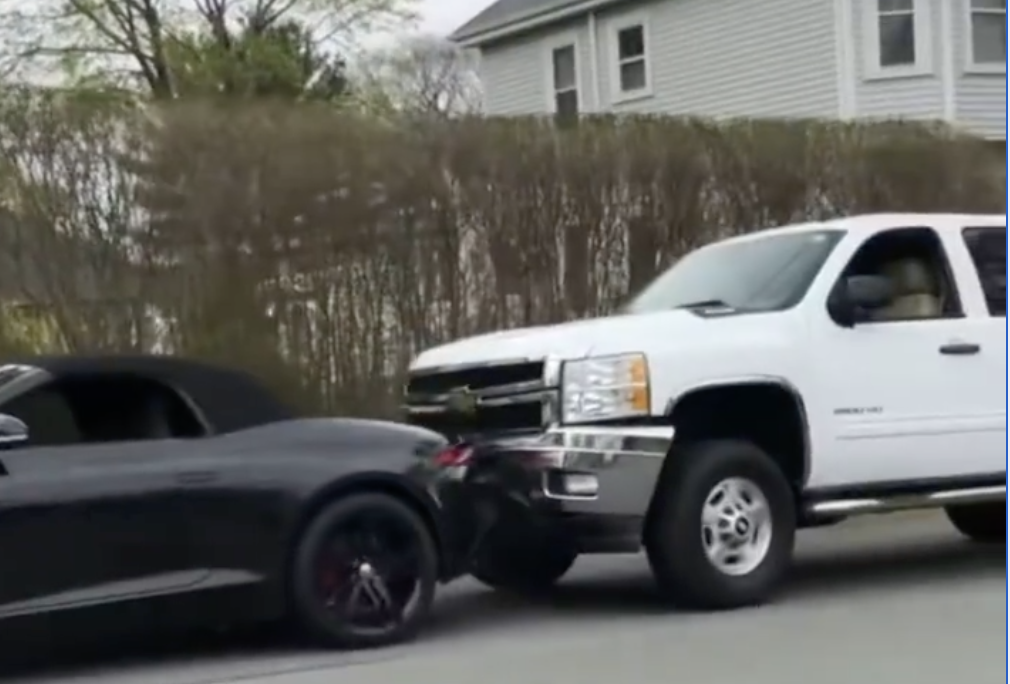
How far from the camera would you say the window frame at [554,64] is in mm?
31391

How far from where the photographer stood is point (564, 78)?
1257 inches

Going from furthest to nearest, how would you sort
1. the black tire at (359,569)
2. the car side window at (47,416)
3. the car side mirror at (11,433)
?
the black tire at (359,569) → the car side window at (47,416) → the car side mirror at (11,433)

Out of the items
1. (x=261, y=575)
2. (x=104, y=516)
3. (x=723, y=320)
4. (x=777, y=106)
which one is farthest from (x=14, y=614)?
(x=777, y=106)

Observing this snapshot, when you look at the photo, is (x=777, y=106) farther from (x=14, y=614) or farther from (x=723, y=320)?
(x=14, y=614)

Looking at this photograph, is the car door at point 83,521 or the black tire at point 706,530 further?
the black tire at point 706,530

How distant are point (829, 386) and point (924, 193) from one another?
946 centimetres

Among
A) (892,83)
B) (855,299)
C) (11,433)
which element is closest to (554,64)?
(892,83)

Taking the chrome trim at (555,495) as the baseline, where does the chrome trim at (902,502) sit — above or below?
below

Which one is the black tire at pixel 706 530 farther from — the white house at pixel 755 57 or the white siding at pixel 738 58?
the white siding at pixel 738 58

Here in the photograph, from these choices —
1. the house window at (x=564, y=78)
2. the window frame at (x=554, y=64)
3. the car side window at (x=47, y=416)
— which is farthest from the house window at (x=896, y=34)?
the car side window at (x=47, y=416)

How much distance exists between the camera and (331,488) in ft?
29.3

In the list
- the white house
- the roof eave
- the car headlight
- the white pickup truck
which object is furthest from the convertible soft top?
the roof eave

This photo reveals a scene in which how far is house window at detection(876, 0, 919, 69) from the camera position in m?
26.7

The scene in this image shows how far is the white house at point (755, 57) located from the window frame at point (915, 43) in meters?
0.01
